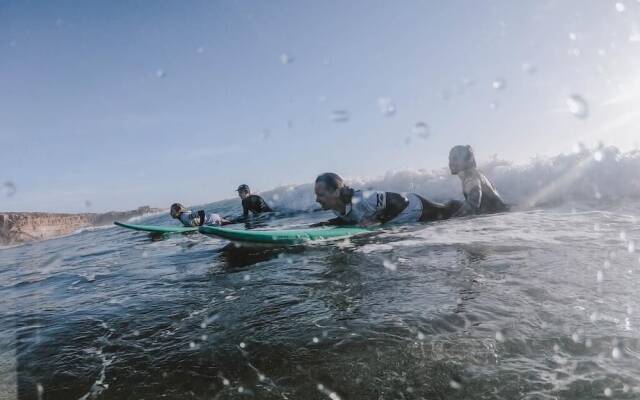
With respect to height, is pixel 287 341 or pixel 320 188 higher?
pixel 320 188

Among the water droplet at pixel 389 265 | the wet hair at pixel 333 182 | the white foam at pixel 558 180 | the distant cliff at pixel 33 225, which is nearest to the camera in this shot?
the water droplet at pixel 389 265

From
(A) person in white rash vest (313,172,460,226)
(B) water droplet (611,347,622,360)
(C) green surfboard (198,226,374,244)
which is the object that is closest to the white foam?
(A) person in white rash vest (313,172,460,226)

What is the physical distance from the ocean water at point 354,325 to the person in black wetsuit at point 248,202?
842 cm

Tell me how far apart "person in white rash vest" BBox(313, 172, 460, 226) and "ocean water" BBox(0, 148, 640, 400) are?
1.20m

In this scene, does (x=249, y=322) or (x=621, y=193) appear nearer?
(x=249, y=322)

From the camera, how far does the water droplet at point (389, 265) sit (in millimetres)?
4679

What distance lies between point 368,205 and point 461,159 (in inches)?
96.3

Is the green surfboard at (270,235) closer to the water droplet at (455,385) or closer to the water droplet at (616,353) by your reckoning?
the water droplet at (455,385)

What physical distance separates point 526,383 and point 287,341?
149 centimetres

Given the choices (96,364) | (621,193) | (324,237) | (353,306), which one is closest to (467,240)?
(324,237)

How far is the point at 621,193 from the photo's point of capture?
477 inches

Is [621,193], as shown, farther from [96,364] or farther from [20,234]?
[20,234]

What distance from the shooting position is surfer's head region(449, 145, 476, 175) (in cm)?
839

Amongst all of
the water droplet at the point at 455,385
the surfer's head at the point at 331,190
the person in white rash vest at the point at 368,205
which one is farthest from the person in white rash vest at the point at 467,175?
the water droplet at the point at 455,385
